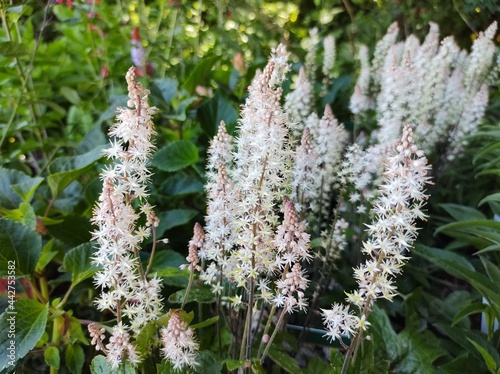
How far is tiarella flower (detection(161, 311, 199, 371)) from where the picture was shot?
1.83ft

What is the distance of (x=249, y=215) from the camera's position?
0.59 metres

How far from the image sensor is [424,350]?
0.79 meters

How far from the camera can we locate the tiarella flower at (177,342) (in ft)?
1.83

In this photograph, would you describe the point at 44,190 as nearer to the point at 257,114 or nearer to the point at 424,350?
the point at 257,114

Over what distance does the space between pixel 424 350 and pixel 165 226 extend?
1.75ft

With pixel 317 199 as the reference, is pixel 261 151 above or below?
above

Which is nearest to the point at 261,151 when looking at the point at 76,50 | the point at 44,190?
the point at 44,190

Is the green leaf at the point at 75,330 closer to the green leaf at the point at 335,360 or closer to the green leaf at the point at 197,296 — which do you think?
the green leaf at the point at 197,296

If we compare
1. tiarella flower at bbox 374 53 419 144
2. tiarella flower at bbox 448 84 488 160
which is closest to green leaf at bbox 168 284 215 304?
tiarella flower at bbox 374 53 419 144

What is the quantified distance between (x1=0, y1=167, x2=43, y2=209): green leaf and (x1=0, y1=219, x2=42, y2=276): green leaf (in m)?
0.16

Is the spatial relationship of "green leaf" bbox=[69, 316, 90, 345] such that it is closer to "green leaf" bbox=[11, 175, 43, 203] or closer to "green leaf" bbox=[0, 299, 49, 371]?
"green leaf" bbox=[0, 299, 49, 371]

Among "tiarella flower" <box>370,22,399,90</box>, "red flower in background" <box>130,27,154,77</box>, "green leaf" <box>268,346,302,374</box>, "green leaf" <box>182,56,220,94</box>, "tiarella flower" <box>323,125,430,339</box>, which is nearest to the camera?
"tiarella flower" <box>323,125,430,339</box>

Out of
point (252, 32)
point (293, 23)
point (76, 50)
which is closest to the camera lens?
point (76, 50)

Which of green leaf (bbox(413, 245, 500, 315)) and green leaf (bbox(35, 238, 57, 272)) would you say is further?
green leaf (bbox(35, 238, 57, 272))
